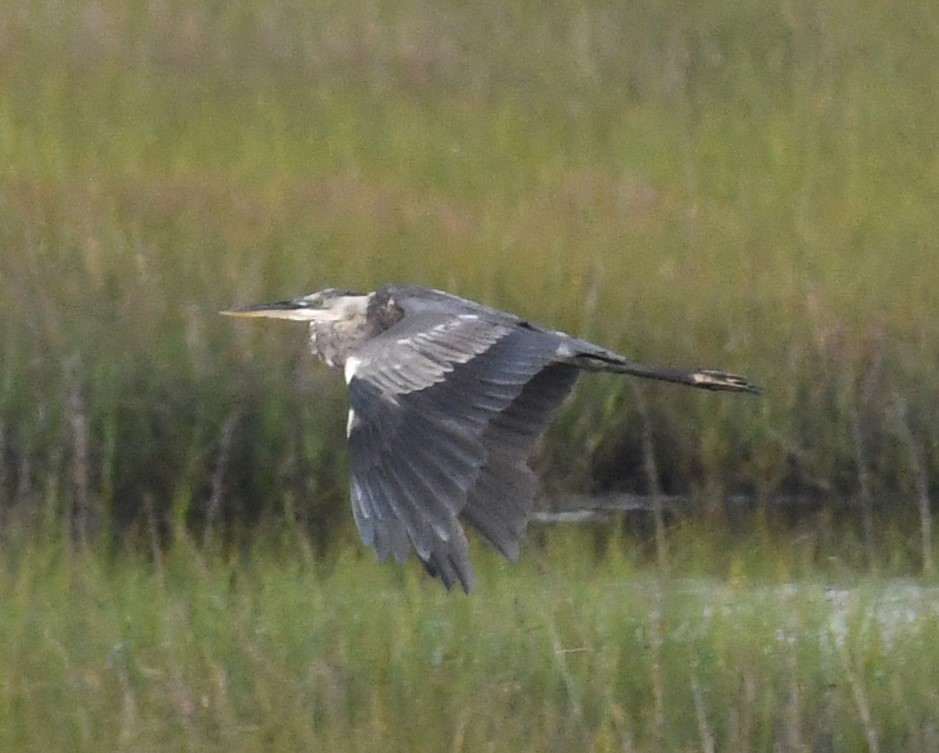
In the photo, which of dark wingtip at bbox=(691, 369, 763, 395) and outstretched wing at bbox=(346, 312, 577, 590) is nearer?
outstretched wing at bbox=(346, 312, 577, 590)

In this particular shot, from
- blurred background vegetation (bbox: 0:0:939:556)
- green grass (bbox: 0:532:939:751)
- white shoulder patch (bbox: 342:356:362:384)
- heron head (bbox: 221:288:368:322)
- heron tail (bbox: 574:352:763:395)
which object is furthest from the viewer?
blurred background vegetation (bbox: 0:0:939:556)

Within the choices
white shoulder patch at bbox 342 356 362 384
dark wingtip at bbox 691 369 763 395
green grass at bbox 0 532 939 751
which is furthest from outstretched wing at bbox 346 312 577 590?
dark wingtip at bbox 691 369 763 395

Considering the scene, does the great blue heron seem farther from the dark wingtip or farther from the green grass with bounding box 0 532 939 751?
the green grass with bounding box 0 532 939 751

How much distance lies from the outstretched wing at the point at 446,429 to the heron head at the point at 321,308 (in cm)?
56

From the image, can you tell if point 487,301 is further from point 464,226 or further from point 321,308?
point 321,308

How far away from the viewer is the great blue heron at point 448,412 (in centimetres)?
363

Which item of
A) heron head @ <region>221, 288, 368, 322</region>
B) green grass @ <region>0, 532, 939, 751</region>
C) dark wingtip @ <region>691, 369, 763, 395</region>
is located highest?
heron head @ <region>221, 288, 368, 322</region>

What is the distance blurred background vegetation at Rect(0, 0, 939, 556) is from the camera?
570 centimetres

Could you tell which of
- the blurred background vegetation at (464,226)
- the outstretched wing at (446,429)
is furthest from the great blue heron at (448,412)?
the blurred background vegetation at (464,226)

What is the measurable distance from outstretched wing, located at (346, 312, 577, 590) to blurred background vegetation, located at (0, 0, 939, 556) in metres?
0.63

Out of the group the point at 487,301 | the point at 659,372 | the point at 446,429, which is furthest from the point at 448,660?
the point at 487,301

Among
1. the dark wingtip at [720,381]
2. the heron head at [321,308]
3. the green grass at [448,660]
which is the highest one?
the heron head at [321,308]

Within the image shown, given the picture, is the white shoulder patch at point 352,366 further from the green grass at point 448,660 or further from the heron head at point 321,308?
the heron head at point 321,308

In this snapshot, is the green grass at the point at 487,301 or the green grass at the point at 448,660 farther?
the green grass at the point at 487,301
